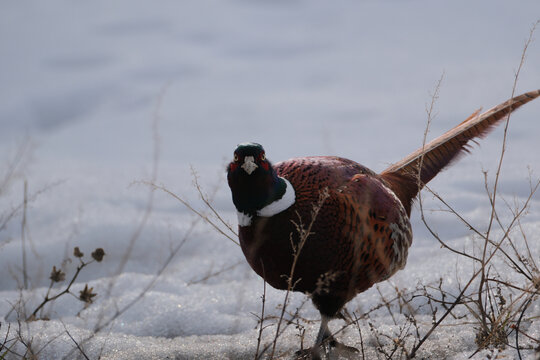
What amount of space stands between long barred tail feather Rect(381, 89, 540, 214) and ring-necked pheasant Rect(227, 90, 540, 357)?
1.22ft

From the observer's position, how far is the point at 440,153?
348 centimetres

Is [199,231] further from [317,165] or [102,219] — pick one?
[317,165]

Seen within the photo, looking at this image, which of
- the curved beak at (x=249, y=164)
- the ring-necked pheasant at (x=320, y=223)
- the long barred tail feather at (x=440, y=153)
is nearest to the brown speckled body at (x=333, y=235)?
the ring-necked pheasant at (x=320, y=223)

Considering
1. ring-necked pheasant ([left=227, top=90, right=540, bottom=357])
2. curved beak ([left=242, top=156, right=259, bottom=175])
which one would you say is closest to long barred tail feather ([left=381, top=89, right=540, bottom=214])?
ring-necked pheasant ([left=227, top=90, right=540, bottom=357])

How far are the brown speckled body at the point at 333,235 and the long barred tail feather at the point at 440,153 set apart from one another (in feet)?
1.50

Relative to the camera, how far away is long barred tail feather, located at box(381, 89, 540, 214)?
3.34 m

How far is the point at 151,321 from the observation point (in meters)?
Answer: 3.44

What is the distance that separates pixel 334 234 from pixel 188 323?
4.31ft

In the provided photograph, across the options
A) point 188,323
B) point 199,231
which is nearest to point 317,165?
point 188,323

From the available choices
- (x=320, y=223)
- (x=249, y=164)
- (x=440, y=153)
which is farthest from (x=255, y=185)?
(x=440, y=153)

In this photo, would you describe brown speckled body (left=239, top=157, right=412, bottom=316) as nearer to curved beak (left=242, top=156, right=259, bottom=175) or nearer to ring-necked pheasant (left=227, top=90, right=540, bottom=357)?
ring-necked pheasant (left=227, top=90, right=540, bottom=357)

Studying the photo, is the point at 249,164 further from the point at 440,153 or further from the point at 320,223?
the point at 440,153

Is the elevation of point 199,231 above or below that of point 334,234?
below

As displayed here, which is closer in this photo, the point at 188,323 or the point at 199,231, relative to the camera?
the point at 188,323
